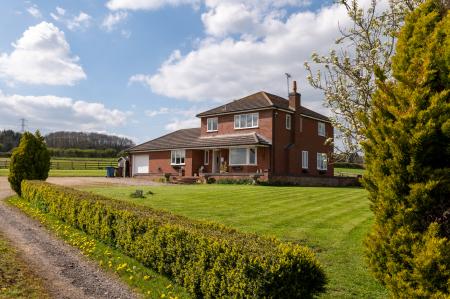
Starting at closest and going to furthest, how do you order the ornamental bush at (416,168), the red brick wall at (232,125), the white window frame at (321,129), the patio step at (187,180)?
the ornamental bush at (416,168)
the red brick wall at (232,125)
the patio step at (187,180)
the white window frame at (321,129)

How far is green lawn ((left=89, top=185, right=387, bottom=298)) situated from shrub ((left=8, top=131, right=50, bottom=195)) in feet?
25.4

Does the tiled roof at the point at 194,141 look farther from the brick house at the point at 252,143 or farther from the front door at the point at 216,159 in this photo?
the front door at the point at 216,159

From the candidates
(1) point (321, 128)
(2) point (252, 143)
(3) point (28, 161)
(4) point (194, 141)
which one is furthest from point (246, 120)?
(3) point (28, 161)

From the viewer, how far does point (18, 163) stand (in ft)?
68.7

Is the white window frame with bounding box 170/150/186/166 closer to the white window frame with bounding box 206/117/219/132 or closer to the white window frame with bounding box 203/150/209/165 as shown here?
the white window frame with bounding box 203/150/209/165

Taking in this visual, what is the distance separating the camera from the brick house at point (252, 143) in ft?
111

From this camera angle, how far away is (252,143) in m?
32.6

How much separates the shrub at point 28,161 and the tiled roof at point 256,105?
18.7 metres

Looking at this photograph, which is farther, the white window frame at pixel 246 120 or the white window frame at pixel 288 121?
the white window frame at pixel 288 121

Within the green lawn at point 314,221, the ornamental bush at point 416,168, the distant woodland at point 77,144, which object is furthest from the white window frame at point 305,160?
the distant woodland at point 77,144

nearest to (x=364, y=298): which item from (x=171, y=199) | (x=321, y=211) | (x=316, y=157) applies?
(x=321, y=211)

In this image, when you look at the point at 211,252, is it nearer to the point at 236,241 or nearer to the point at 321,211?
the point at 236,241

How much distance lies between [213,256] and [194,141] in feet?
112

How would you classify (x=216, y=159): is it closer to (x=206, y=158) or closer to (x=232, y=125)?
(x=206, y=158)
